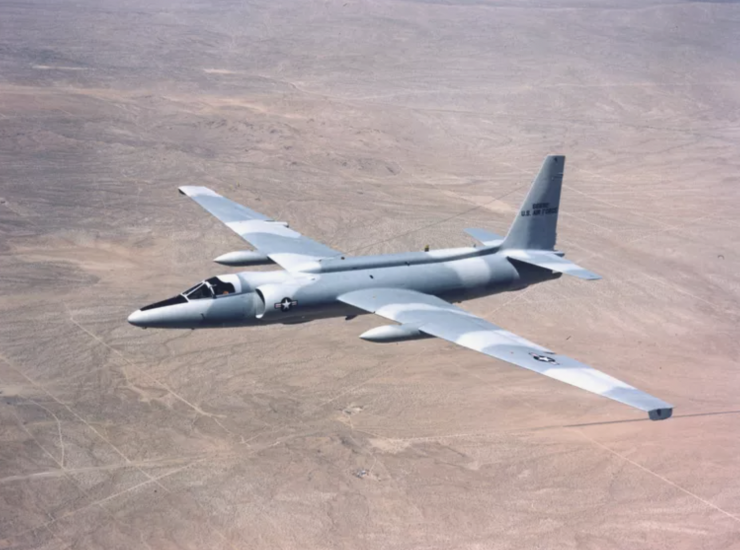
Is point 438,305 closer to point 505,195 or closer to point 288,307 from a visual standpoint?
point 288,307

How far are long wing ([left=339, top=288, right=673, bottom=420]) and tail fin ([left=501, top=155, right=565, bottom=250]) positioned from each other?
22.2 feet

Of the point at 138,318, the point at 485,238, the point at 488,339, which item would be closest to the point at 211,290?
the point at 138,318

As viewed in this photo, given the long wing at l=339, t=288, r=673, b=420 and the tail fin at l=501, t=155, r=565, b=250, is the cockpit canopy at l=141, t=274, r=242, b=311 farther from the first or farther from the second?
the tail fin at l=501, t=155, r=565, b=250

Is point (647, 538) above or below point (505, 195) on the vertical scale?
below

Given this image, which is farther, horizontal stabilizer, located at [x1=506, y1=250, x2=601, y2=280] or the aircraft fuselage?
horizontal stabilizer, located at [x1=506, y1=250, x2=601, y2=280]

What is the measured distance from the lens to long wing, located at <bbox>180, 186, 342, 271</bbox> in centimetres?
3962

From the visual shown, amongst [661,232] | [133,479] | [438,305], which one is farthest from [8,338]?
[661,232]

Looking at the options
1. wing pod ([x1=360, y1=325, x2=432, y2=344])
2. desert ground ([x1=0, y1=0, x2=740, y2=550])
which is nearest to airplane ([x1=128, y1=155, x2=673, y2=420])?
wing pod ([x1=360, y1=325, x2=432, y2=344])

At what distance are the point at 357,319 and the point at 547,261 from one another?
13510mm

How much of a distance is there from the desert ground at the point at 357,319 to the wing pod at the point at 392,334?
7.44 m

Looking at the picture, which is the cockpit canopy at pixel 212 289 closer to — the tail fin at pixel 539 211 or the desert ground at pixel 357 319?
the desert ground at pixel 357 319

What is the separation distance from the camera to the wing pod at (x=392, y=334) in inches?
1296

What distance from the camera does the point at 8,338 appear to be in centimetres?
4522

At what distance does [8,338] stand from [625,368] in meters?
32.8
